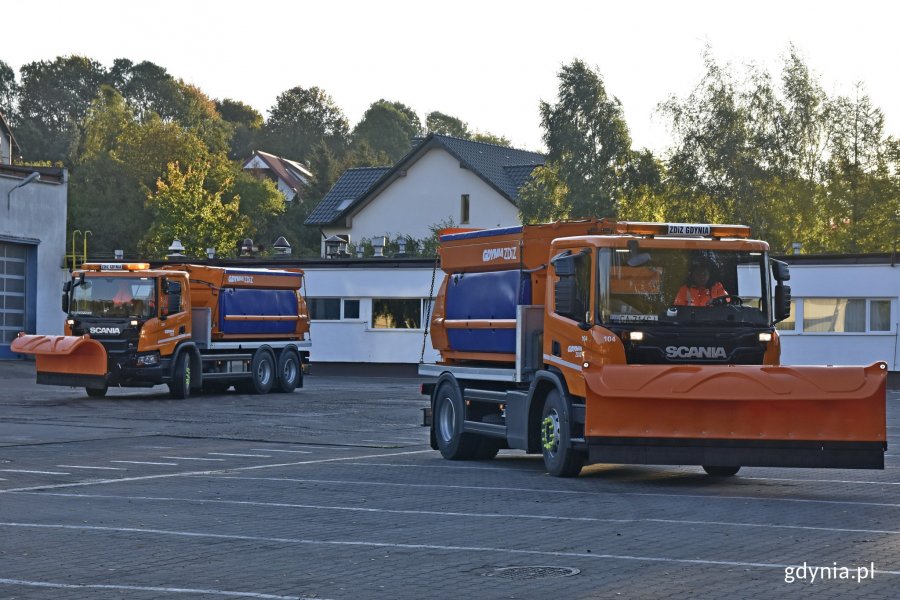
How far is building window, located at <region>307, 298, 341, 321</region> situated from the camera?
167 ft

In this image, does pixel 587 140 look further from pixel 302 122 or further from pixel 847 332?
pixel 302 122

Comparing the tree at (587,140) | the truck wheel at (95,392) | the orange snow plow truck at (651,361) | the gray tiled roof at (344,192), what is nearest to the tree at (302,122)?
the gray tiled roof at (344,192)

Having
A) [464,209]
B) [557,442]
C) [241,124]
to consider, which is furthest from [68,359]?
[241,124]

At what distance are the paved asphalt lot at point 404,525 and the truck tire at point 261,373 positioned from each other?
1395 centimetres

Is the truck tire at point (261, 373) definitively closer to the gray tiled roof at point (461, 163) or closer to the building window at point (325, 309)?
the building window at point (325, 309)

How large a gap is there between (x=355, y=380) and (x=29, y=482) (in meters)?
30.4

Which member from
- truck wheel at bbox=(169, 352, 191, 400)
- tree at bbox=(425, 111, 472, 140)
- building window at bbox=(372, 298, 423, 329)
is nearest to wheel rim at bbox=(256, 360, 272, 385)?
truck wheel at bbox=(169, 352, 191, 400)

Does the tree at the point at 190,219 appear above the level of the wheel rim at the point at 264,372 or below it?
above

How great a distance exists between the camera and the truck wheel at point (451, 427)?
755 inches

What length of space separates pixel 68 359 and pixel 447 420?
1503cm

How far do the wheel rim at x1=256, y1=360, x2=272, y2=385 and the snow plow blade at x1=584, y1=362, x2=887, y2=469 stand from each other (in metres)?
22.2

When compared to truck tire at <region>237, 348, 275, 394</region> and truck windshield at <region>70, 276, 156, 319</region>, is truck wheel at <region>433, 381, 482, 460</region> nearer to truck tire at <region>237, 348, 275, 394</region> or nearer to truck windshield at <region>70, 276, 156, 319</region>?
truck windshield at <region>70, 276, 156, 319</region>

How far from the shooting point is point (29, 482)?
1599 cm

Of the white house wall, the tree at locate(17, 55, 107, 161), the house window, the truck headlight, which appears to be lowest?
the truck headlight
